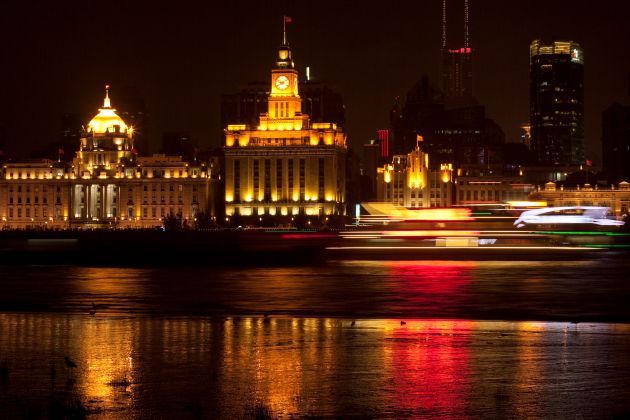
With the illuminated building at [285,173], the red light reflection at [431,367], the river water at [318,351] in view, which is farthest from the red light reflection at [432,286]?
the illuminated building at [285,173]

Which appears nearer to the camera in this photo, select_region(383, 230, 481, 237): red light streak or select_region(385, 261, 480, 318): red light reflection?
select_region(385, 261, 480, 318): red light reflection

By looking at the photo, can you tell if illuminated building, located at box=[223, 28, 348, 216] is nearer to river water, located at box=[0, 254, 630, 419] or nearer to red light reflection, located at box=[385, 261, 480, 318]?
red light reflection, located at box=[385, 261, 480, 318]

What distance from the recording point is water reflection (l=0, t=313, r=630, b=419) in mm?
14672

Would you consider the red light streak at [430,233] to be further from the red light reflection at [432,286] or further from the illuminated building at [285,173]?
the illuminated building at [285,173]

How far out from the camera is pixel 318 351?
1950 centimetres

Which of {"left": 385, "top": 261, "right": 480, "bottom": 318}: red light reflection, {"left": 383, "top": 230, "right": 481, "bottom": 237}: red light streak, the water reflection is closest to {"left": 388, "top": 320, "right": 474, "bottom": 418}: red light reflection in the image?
the water reflection

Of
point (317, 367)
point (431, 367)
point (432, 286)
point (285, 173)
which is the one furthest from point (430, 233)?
point (285, 173)

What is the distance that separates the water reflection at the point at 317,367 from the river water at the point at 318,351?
0.05 m

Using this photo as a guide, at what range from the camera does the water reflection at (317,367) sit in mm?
14672

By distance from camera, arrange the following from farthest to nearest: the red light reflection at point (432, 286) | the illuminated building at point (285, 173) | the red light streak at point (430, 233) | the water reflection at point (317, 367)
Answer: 1. the illuminated building at point (285, 173)
2. the red light streak at point (430, 233)
3. the red light reflection at point (432, 286)
4. the water reflection at point (317, 367)

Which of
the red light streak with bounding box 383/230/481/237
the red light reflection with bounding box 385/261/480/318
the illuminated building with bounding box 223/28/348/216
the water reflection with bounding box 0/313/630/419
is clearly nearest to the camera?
the water reflection with bounding box 0/313/630/419

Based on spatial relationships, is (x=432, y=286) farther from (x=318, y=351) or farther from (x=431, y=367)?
(x=431, y=367)

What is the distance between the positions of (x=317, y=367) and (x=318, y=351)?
1.78 meters

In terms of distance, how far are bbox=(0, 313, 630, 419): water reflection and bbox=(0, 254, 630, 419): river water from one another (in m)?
0.05
